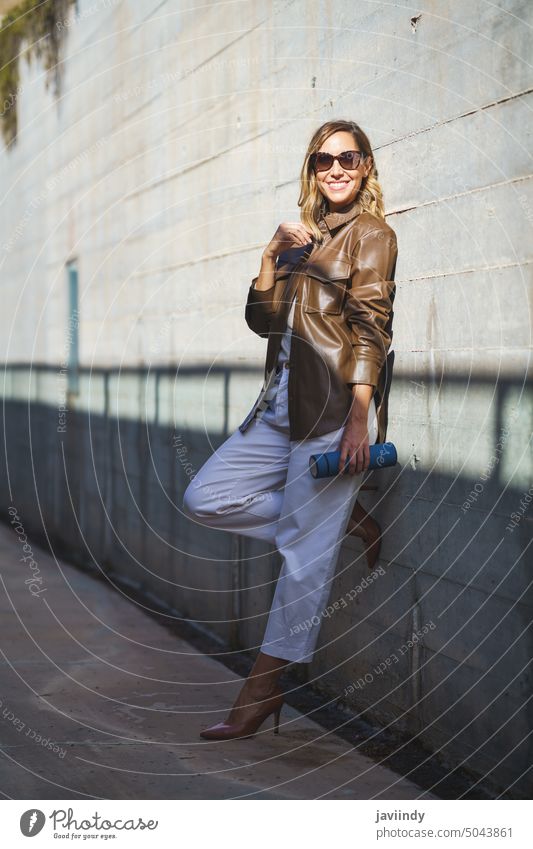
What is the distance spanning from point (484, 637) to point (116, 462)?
13.0 feet

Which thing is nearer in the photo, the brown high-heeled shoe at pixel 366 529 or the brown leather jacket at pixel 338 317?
the brown leather jacket at pixel 338 317

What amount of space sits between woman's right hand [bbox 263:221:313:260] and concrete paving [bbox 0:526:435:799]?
59.6 inches

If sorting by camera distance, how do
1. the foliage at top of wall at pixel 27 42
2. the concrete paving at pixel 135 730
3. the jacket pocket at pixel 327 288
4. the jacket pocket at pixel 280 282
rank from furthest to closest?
the foliage at top of wall at pixel 27 42
the jacket pocket at pixel 280 282
the jacket pocket at pixel 327 288
the concrete paving at pixel 135 730

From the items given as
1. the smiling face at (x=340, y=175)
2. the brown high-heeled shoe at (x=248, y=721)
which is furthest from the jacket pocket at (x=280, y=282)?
the brown high-heeled shoe at (x=248, y=721)

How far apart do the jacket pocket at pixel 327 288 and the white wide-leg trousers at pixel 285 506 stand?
0.82 ft

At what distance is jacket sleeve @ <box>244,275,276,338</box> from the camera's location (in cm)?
366

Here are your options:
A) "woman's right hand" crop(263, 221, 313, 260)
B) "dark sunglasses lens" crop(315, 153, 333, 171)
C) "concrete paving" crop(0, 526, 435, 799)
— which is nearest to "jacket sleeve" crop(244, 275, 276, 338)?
"woman's right hand" crop(263, 221, 313, 260)

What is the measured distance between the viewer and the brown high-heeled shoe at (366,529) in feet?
12.2

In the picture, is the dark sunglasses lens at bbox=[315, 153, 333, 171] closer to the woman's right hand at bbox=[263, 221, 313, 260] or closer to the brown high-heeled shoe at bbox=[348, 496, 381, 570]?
the woman's right hand at bbox=[263, 221, 313, 260]

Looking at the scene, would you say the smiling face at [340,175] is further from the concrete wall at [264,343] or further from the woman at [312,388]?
the concrete wall at [264,343]

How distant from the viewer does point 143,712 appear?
4059mm

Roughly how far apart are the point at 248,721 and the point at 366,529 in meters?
0.69

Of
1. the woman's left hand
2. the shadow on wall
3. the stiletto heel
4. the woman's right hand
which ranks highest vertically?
the woman's right hand

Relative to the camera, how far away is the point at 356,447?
11.0 ft
